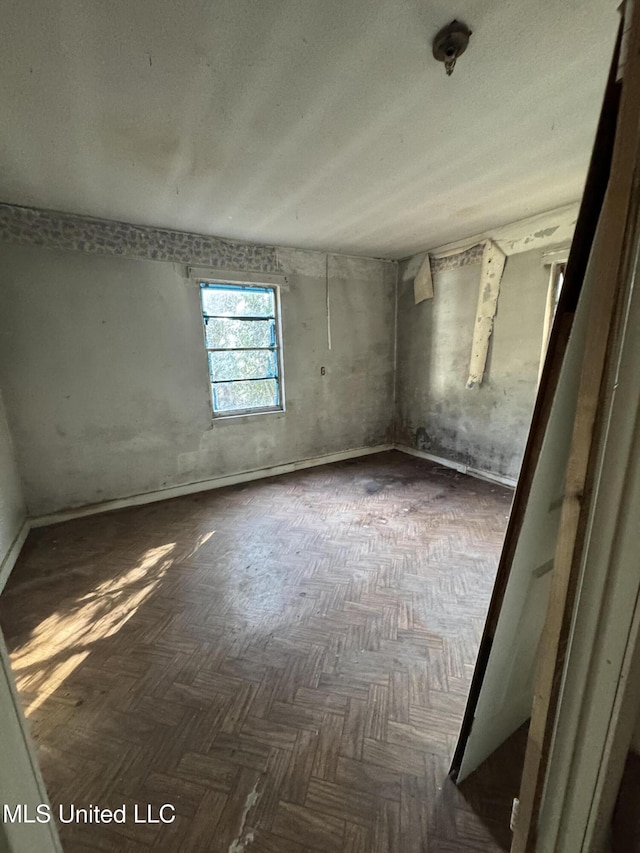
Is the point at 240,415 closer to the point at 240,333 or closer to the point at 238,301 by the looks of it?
the point at 240,333

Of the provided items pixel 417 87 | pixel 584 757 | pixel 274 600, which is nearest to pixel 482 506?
pixel 274 600

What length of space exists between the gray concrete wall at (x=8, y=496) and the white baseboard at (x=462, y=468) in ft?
14.5

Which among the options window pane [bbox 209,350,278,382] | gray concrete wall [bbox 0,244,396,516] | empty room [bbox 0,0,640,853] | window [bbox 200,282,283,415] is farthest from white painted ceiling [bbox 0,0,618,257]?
window pane [bbox 209,350,278,382]

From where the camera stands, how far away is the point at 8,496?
9.23ft

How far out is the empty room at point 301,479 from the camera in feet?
2.51

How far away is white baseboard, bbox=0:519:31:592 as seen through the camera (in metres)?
2.48

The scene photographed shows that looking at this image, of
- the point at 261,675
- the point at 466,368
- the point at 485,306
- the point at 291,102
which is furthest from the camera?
the point at 466,368

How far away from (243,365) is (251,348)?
0.72 feet

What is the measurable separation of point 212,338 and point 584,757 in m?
3.96

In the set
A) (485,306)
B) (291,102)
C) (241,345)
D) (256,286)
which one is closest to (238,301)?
(256,286)

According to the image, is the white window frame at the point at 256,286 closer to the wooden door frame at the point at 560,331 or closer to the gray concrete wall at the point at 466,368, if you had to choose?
the gray concrete wall at the point at 466,368

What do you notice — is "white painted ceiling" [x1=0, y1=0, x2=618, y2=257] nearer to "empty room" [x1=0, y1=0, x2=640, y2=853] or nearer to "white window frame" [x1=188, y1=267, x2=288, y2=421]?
"empty room" [x1=0, y1=0, x2=640, y2=853]

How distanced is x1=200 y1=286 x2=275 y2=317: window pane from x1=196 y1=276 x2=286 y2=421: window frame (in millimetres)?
34

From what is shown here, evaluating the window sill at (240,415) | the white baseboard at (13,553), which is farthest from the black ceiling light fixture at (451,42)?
the white baseboard at (13,553)
